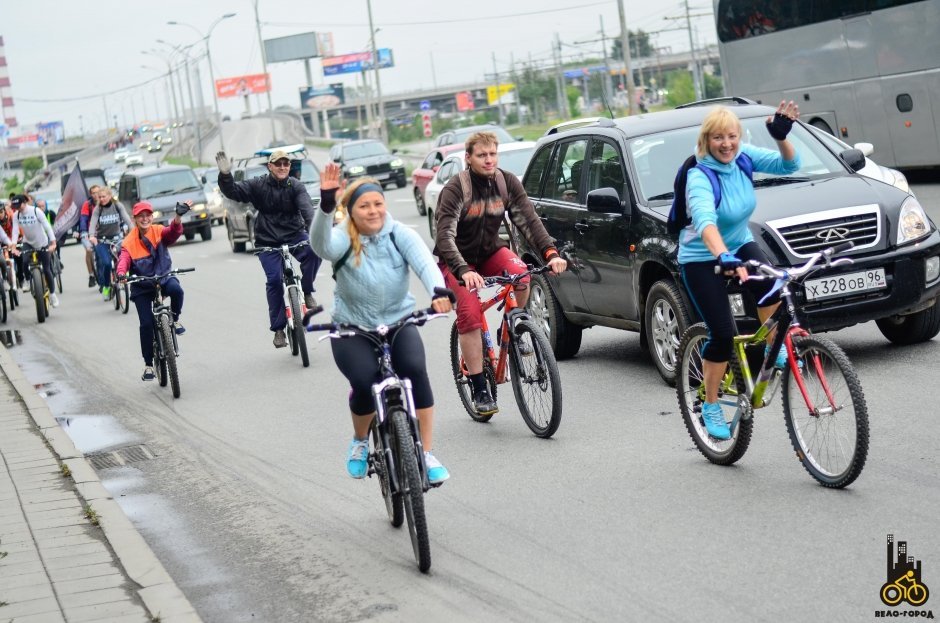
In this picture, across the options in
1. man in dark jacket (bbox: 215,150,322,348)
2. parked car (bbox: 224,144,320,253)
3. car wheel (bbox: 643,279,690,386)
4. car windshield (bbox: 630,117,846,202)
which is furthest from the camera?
parked car (bbox: 224,144,320,253)

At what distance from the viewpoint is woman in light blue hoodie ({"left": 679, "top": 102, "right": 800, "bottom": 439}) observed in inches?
269

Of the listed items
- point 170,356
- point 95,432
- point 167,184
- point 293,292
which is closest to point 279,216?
point 293,292

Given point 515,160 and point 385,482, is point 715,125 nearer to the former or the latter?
point 385,482

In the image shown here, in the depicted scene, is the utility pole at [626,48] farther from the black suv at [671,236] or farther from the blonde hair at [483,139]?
the blonde hair at [483,139]

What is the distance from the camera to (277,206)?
43.7 feet

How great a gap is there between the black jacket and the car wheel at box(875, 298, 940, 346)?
5.44 metres

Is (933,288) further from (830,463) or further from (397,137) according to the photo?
(397,137)

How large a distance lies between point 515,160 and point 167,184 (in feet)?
54.9

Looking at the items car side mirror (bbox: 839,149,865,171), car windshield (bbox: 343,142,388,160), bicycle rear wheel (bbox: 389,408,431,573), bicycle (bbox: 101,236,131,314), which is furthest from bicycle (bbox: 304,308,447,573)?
car windshield (bbox: 343,142,388,160)

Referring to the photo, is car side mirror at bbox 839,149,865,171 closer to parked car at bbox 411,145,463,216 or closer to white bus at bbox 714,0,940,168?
white bus at bbox 714,0,940,168

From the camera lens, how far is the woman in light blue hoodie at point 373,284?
6.45 meters

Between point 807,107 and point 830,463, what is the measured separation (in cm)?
1924

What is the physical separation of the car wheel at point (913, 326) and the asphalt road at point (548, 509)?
0.32 feet

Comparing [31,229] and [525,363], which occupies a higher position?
[31,229]
